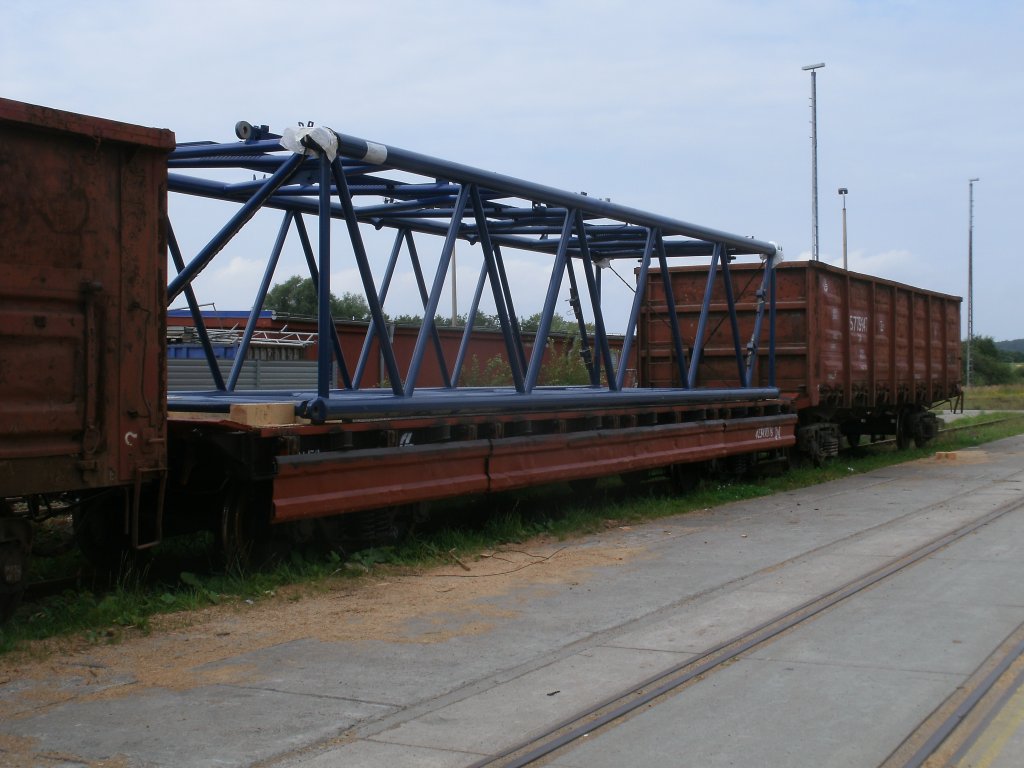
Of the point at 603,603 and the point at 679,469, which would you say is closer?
the point at 603,603

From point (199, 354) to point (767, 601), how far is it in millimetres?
18766

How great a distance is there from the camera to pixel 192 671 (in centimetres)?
629

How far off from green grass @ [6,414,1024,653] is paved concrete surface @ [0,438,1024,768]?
1.23 meters

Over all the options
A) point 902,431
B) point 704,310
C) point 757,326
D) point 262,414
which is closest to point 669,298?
point 704,310

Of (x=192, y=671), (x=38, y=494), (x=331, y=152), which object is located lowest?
(x=192, y=671)

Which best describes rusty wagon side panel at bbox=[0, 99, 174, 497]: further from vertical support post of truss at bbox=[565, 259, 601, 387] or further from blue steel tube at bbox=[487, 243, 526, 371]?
vertical support post of truss at bbox=[565, 259, 601, 387]

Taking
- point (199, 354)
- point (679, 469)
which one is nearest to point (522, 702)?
point (679, 469)

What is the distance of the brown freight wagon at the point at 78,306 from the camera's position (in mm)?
6738

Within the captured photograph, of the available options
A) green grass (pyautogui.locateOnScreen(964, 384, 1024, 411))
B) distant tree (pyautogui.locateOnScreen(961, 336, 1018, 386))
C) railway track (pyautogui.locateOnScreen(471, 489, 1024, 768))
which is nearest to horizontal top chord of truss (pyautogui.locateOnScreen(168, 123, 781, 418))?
railway track (pyautogui.locateOnScreen(471, 489, 1024, 768))

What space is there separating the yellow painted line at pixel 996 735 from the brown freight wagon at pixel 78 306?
527 centimetres

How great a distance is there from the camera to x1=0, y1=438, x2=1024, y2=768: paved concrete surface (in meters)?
4.93

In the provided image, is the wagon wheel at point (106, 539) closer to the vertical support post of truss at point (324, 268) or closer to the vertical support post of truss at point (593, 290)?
the vertical support post of truss at point (324, 268)

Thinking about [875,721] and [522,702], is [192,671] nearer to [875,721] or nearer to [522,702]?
[522,702]

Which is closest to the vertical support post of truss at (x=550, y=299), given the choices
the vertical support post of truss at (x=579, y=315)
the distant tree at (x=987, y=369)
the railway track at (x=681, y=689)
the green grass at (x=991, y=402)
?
the vertical support post of truss at (x=579, y=315)
